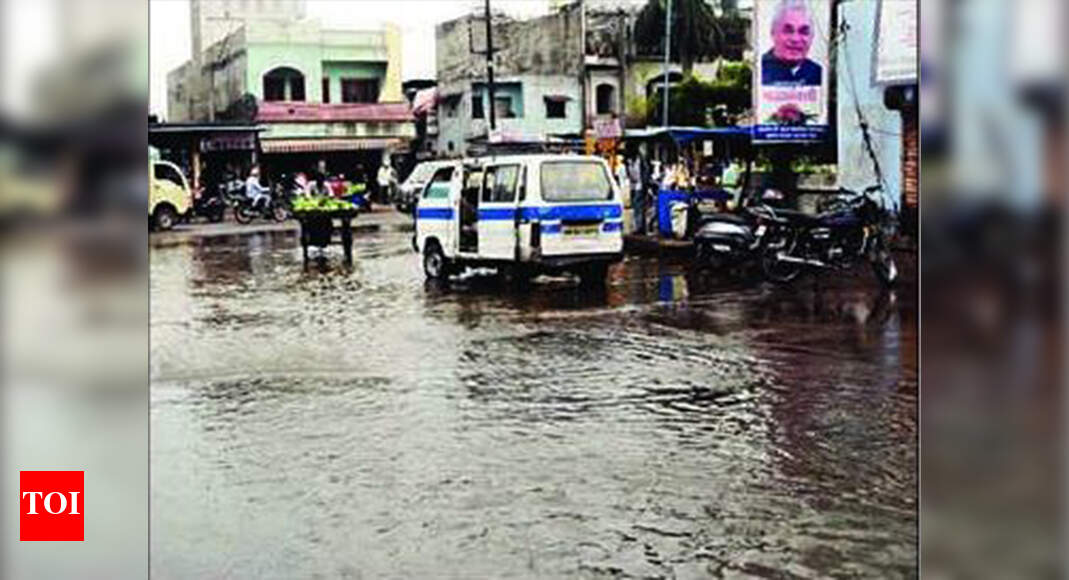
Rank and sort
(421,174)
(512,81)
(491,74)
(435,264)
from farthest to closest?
(512,81), (491,74), (435,264), (421,174)

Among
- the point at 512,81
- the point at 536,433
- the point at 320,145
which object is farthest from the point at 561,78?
the point at 536,433

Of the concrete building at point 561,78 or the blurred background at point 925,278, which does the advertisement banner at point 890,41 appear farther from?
the blurred background at point 925,278

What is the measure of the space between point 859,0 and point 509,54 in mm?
3656

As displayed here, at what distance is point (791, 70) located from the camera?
8.05 m

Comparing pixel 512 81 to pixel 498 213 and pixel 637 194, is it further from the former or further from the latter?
pixel 498 213

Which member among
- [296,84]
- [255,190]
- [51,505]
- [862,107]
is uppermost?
[296,84]

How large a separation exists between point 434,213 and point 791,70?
2456 millimetres

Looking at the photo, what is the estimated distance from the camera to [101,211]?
152 cm

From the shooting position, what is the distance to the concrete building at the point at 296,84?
4.30 meters

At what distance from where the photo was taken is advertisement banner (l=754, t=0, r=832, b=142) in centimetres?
767

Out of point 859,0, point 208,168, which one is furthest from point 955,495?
point 859,0

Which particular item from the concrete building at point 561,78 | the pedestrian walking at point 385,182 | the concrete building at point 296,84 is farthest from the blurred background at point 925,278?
the concrete building at point 561,78

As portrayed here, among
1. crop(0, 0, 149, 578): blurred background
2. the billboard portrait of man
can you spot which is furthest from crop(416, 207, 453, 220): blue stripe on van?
crop(0, 0, 149, 578): blurred background

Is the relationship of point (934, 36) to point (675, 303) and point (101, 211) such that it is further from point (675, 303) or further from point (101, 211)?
point (675, 303)
